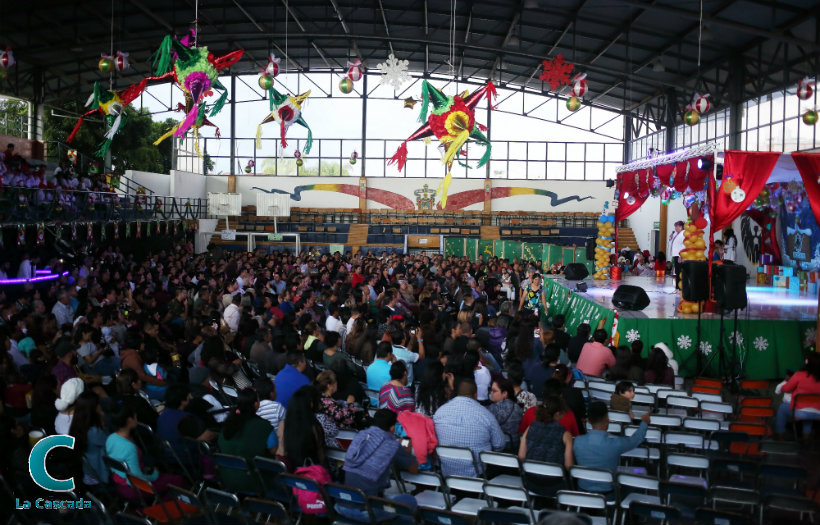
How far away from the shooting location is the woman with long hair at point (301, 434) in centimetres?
463

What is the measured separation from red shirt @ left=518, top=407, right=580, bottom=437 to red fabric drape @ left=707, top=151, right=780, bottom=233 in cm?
574

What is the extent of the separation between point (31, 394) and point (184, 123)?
7534 millimetres

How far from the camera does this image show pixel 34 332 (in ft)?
25.5

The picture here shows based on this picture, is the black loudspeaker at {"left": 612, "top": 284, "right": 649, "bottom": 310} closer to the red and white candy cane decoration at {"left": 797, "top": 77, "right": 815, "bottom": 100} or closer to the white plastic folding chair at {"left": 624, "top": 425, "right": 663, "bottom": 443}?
the white plastic folding chair at {"left": 624, "top": 425, "right": 663, "bottom": 443}

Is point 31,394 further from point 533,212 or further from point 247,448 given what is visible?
point 533,212

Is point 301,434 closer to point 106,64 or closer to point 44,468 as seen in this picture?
point 44,468

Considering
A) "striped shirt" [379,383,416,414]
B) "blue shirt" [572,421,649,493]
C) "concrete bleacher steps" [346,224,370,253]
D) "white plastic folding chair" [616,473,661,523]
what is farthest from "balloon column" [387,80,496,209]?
"concrete bleacher steps" [346,224,370,253]

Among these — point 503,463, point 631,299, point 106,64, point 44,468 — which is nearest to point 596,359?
point 631,299

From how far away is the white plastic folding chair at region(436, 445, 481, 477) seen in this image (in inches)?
186

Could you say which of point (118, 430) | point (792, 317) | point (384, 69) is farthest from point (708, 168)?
point (118, 430)

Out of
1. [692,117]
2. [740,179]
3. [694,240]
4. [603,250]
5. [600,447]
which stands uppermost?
[692,117]

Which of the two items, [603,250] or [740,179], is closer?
[740,179]

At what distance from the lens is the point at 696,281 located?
31.4 ft

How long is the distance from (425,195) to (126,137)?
1322 cm
